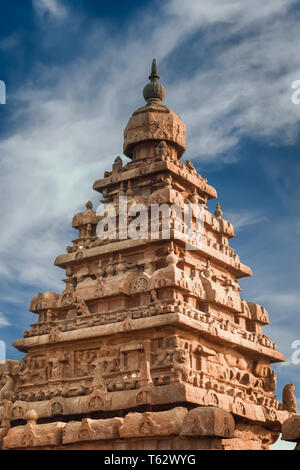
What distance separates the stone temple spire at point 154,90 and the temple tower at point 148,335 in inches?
26.6

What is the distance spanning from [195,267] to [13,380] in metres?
10.3

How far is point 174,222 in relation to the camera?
110 ft

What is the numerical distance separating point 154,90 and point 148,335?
1555 cm

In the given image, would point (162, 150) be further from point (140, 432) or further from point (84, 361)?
point (140, 432)

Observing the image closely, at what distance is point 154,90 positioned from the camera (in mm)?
40219

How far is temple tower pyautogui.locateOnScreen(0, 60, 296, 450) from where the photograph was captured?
28297 millimetres

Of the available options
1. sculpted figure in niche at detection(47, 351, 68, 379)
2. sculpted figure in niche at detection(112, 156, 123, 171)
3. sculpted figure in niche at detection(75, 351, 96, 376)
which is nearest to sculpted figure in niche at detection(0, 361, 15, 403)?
sculpted figure in niche at detection(47, 351, 68, 379)

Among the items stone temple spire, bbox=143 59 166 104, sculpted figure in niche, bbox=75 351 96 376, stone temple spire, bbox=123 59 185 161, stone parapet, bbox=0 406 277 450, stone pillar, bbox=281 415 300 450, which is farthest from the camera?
stone temple spire, bbox=143 59 166 104

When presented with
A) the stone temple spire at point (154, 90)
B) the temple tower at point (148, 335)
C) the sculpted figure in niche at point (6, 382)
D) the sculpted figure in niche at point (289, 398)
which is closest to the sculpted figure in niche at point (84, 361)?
the temple tower at point (148, 335)

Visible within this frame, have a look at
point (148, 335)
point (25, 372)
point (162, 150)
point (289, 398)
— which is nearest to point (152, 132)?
point (162, 150)

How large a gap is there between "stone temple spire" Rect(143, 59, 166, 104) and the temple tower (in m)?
0.67

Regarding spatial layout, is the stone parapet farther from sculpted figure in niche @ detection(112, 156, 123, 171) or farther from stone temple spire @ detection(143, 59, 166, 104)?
stone temple spire @ detection(143, 59, 166, 104)
